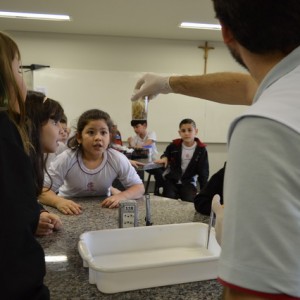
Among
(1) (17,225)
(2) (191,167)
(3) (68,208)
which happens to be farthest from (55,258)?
(2) (191,167)

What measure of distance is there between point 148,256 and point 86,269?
0.22 metres

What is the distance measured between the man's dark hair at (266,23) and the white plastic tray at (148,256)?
538 mm

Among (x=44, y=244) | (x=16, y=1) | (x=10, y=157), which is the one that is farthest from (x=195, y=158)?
(x=10, y=157)

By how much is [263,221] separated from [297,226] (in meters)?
0.04

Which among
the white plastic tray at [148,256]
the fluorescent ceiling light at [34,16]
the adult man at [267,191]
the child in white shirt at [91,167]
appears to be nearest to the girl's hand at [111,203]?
the child in white shirt at [91,167]

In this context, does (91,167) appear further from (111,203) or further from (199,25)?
(199,25)

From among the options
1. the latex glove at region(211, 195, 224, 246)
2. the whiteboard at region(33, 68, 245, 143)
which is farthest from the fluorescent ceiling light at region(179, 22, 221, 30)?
the latex glove at region(211, 195, 224, 246)

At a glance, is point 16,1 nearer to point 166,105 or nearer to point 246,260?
point 166,105

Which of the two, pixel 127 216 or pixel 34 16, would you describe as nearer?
pixel 127 216

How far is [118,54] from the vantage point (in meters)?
5.21

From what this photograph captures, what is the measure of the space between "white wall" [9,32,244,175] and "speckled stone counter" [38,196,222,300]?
13.5 feet

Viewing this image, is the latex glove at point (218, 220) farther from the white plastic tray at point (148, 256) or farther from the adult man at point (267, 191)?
the adult man at point (267, 191)

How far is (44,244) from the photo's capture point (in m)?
1.01

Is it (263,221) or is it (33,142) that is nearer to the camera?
(263,221)
